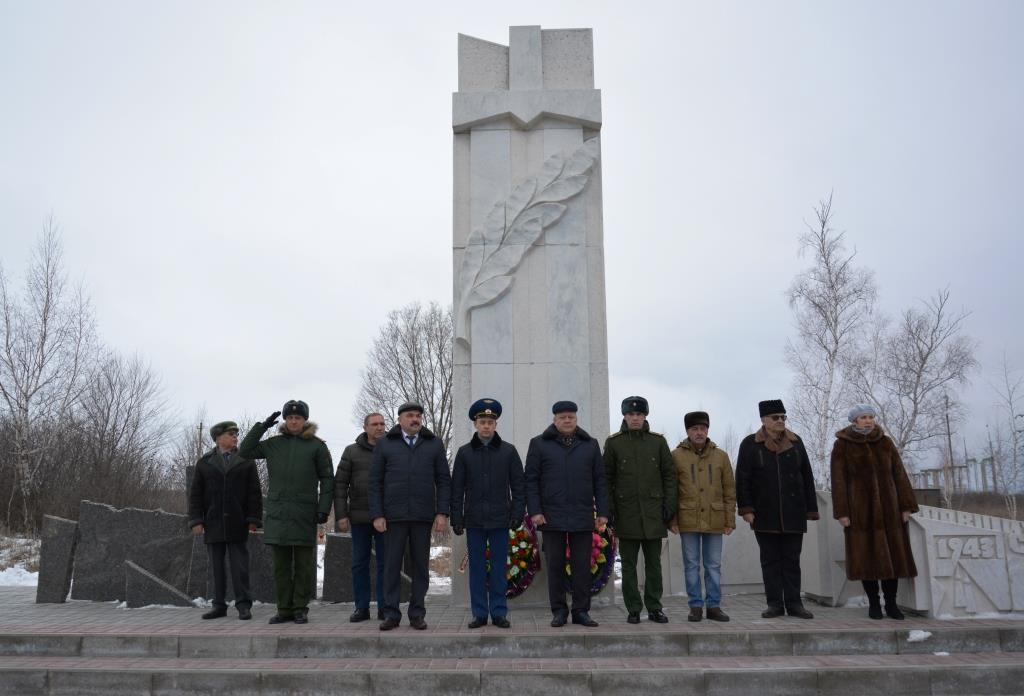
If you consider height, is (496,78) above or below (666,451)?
above

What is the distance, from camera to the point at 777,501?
6.43 meters

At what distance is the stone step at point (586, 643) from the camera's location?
18.3ft

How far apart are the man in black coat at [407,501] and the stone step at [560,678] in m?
0.81

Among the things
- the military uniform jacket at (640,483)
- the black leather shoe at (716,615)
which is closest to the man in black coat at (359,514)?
the military uniform jacket at (640,483)

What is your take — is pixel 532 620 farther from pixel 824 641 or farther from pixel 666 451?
pixel 824 641

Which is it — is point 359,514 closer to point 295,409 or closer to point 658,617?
point 295,409

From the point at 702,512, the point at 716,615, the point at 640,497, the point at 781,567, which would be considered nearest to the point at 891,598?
the point at 781,567

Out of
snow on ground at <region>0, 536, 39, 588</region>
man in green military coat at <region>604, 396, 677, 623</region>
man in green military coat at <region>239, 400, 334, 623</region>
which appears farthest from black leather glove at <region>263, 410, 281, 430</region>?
snow on ground at <region>0, 536, 39, 588</region>

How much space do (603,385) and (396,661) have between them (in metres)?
3.42

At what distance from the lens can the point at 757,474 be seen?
6.57m

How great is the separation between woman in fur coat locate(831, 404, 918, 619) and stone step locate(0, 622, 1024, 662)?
52 cm

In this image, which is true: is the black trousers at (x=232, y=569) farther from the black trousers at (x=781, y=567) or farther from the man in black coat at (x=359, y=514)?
the black trousers at (x=781, y=567)

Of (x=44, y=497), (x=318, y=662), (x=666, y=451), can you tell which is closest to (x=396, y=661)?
(x=318, y=662)

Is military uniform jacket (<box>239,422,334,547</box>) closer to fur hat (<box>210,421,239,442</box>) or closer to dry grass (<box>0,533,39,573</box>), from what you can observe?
fur hat (<box>210,421,239,442</box>)
